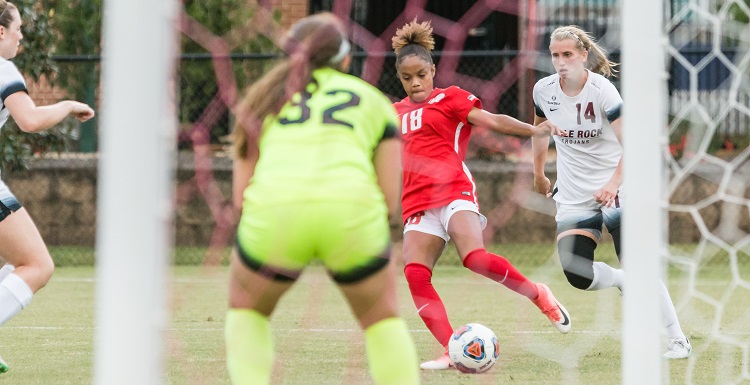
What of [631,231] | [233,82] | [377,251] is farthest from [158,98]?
[233,82]

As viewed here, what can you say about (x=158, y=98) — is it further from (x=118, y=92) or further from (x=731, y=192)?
(x=731, y=192)

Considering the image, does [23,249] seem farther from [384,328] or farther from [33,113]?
[384,328]

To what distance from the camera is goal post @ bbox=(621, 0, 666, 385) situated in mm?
3367

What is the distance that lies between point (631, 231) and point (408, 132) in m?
2.81

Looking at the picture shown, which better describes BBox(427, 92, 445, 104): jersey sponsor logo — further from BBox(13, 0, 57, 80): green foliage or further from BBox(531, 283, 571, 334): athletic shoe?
BBox(13, 0, 57, 80): green foliage

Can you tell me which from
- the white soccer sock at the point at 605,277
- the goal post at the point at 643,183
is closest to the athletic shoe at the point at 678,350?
the white soccer sock at the point at 605,277

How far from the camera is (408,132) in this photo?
612 centimetres

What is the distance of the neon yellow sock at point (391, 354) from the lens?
3637 millimetres

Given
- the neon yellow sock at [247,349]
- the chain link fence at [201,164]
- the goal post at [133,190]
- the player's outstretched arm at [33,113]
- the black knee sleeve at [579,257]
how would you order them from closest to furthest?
the goal post at [133,190] → the neon yellow sock at [247,349] → the player's outstretched arm at [33,113] → the black knee sleeve at [579,257] → the chain link fence at [201,164]

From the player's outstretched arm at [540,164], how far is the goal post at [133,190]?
3.43 meters

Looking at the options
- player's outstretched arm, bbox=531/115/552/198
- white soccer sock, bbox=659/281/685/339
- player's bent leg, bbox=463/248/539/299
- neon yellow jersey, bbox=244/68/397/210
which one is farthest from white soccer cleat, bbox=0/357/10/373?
white soccer sock, bbox=659/281/685/339

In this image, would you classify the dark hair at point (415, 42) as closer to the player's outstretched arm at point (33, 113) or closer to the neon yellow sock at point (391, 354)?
the player's outstretched arm at point (33, 113)

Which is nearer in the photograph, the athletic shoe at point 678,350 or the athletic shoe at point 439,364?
the athletic shoe at point 439,364

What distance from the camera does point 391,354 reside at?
364cm
